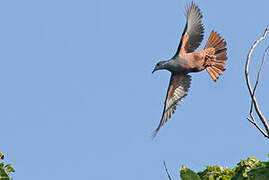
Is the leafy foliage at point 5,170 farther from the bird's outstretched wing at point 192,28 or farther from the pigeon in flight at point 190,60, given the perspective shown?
the bird's outstretched wing at point 192,28

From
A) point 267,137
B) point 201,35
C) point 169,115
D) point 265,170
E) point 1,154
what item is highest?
point 201,35

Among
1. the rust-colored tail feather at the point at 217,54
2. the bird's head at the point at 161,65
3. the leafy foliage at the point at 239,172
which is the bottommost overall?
the leafy foliage at the point at 239,172

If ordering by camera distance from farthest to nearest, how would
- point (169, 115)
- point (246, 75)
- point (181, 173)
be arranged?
point (169, 115), point (181, 173), point (246, 75)

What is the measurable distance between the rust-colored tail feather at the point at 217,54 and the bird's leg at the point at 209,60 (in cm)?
17

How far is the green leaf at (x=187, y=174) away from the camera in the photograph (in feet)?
21.8

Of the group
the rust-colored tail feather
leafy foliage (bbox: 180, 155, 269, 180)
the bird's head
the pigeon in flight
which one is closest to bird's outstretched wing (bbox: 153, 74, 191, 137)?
the pigeon in flight

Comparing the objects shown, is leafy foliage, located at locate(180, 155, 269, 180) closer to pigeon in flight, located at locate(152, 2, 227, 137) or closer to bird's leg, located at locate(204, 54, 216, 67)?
pigeon in flight, located at locate(152, 2, 227, 137)

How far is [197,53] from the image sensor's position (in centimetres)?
1076

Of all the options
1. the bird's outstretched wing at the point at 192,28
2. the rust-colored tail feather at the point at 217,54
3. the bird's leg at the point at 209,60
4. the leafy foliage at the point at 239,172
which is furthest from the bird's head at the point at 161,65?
the leafy foliage at the point at 239,172

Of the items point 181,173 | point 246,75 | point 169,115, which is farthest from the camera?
point 169,115

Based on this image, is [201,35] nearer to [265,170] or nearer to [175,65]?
[175,65]

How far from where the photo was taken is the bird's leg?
10.8 meters

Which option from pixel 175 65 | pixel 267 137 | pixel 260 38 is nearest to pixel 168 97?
pixel 175 65

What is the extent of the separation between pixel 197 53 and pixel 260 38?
4918 millimetres
